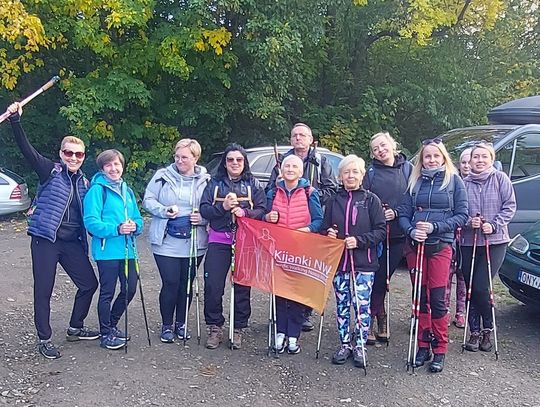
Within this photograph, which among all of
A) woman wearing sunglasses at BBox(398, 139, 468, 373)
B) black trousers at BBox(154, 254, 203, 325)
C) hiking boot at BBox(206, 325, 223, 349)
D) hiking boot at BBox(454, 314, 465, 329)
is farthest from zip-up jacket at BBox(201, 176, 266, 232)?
hiking boot at BBox(454, 314, 465, 329)

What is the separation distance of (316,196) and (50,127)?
444 inches

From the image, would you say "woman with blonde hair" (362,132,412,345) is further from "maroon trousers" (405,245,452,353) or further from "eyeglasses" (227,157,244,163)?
"eyeglasses" (227,157,244,163)

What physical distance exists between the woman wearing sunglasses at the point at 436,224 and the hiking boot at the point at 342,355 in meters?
0.58

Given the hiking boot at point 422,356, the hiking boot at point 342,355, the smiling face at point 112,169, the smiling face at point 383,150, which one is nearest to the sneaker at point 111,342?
the smiling face at point 112,169

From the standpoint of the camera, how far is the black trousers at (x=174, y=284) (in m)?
5.47

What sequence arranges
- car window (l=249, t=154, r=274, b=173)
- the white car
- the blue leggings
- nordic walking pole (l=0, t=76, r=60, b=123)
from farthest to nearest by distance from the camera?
the white car, car window (l=249, t=154, r=274, b=173), the blue leggings, nordic walking pole (l=0, t=76, r=60, b=123)

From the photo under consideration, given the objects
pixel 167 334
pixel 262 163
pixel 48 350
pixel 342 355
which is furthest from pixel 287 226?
pixel 262 163

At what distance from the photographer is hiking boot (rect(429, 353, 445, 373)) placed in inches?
200

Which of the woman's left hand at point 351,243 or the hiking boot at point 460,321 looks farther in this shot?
the hiking boot at point 460,321

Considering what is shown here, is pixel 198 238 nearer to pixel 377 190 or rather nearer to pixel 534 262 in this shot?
pixel 377 190

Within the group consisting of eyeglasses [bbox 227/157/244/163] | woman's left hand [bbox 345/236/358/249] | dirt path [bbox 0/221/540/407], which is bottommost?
dirt path [bbox 0/221/540/407]

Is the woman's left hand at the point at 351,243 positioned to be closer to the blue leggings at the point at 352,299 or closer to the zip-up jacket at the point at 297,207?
the blue leggings at the point at 352,299

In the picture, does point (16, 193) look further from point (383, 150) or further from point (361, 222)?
point (361, 222)

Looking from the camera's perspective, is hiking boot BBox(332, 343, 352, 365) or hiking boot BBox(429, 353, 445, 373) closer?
hiking boot BBox(429, 353, 445, 373)
